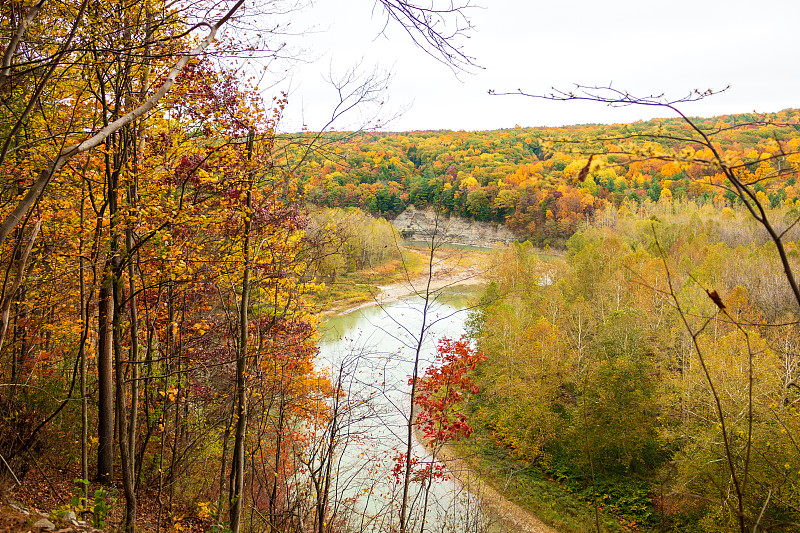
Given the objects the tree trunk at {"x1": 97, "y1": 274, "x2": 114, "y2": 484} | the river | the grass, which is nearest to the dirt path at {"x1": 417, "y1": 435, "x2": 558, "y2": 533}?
the grass

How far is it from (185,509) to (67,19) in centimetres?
670

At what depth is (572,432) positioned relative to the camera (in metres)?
15.2

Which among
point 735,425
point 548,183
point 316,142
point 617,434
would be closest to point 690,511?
point 617,434

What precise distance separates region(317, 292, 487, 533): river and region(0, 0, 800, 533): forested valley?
0.19 m

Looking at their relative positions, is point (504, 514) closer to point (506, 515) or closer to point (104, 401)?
point (506, 515)

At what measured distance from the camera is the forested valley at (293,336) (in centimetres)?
259

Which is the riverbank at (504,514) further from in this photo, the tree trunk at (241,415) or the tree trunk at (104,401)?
the tree trunk at (241,415)

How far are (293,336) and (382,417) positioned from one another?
2.05 m

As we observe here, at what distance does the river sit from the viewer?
6648 mm

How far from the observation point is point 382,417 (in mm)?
8406

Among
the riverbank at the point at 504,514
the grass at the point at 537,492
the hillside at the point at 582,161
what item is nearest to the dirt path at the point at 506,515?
the riverbank at the point at 504,514

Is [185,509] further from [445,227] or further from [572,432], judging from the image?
[572,432]

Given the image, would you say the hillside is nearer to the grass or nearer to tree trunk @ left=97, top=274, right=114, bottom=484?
tree trunk @ left=97, top=274, right=114, bottom=484

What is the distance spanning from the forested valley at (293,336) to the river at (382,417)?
19 centimetres
